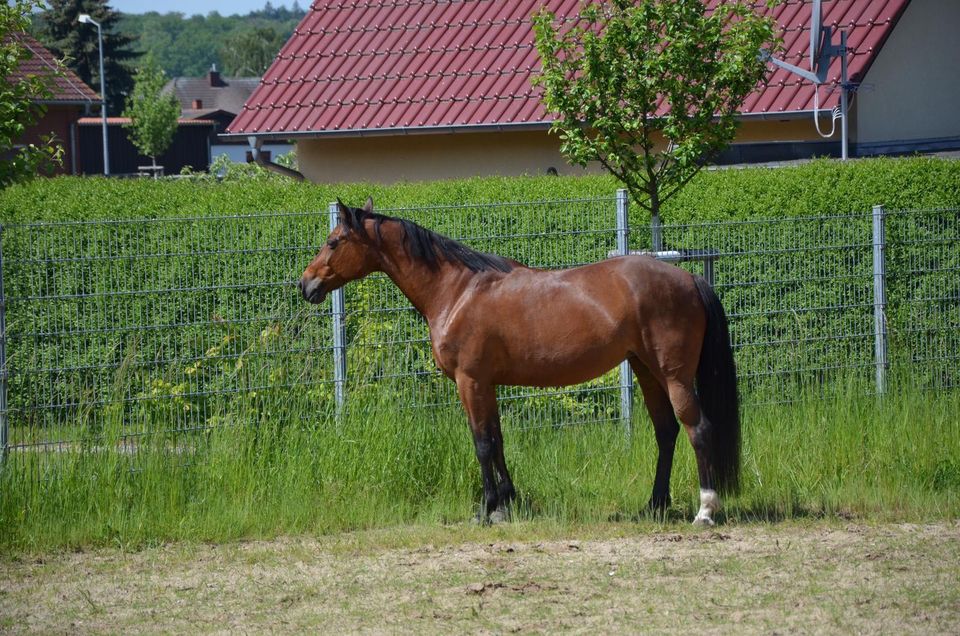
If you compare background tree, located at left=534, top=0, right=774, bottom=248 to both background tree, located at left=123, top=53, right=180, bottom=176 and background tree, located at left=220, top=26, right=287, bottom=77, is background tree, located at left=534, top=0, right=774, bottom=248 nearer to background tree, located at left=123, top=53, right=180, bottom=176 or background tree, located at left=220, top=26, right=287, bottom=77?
background tree, located at left=123, top=53, right=180, bottom=176

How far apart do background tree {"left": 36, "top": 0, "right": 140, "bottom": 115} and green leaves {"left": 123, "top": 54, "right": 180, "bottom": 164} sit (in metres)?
11.0

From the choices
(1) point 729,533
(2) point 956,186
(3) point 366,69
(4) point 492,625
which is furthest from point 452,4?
(4) point 492,625

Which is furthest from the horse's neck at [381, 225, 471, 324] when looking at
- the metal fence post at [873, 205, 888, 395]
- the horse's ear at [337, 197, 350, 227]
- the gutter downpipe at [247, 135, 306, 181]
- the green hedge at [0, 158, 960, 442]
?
the gutter downpipe at [247, 135, 306, 181]

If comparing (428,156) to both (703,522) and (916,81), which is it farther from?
(703,522)

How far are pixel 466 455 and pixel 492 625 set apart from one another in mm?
2911

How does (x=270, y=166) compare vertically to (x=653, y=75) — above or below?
above

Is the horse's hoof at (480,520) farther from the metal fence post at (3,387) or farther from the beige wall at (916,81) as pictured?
the beige wall at (916,81)

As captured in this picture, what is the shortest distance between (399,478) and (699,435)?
2.11 metres

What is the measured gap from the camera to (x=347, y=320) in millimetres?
9266

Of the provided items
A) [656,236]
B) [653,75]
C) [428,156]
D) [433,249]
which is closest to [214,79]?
[428,156]

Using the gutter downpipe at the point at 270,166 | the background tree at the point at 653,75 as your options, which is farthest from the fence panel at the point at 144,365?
the gutter downpipe at the point at 270,166

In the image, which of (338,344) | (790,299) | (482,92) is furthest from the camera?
(482,92)

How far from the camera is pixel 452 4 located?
21406 millimetres

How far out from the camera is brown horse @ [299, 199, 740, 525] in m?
7.75
